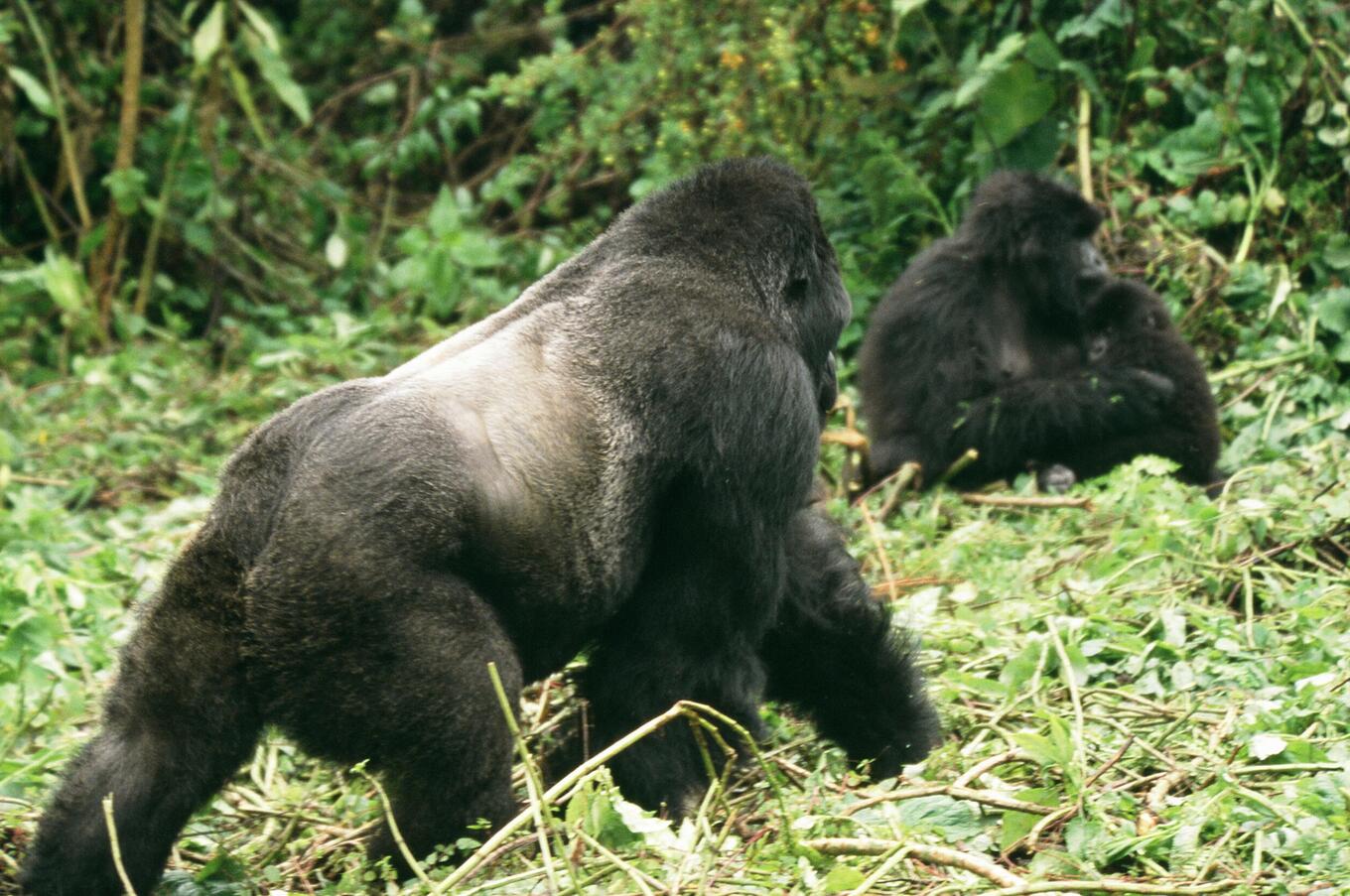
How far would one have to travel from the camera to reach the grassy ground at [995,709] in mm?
2680

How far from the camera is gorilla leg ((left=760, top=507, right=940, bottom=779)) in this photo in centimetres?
351

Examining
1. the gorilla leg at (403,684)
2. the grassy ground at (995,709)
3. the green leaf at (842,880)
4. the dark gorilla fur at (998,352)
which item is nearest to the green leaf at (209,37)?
the grassy ground at (995,709)

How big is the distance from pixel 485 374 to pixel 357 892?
99 centimetres

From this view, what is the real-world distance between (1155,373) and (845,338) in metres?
1.28

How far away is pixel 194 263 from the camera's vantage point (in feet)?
25.1

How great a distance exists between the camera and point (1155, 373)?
5.69 meters

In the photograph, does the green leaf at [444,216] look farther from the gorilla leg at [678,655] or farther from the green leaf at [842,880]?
the green leaf at [842,880]

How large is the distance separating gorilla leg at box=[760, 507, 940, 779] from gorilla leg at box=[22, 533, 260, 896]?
49.5 inches

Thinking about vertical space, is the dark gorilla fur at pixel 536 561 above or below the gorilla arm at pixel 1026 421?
above

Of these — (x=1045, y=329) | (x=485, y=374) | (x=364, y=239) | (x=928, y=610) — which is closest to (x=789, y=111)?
(x=1045, y=329)

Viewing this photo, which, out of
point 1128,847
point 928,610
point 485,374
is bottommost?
point 928,610

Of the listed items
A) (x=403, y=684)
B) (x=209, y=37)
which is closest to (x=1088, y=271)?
(x=209, y=37)

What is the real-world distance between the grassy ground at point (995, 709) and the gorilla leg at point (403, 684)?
5.4 inches

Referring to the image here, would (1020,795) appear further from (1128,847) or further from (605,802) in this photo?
(605,802)
